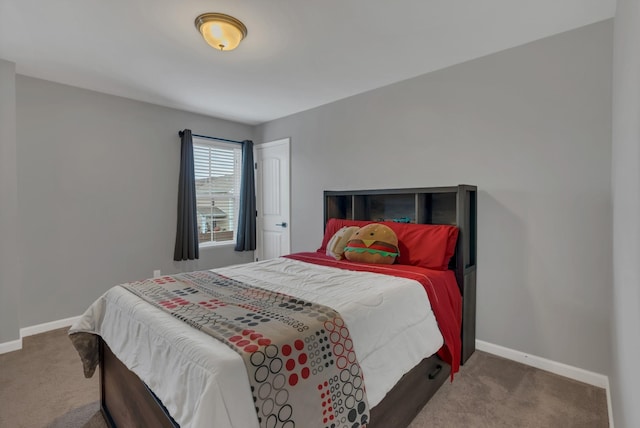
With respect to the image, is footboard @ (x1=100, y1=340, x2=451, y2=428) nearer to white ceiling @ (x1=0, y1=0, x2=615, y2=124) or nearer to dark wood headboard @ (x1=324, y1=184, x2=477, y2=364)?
dark wood headboard @ (x1=324, y1=184, x2=477, y2=364)

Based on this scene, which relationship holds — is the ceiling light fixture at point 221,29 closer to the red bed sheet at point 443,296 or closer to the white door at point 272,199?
the red bed sheet at point 443,296

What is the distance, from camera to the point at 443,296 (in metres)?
2.13

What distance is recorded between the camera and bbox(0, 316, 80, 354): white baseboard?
262 cm

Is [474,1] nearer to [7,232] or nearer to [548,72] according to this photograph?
[548,72]

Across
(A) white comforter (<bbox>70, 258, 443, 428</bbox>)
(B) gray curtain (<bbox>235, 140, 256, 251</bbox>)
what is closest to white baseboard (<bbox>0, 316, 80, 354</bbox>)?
(A) white comforter (<bbox>70, 258, 443, 428</bbox>)

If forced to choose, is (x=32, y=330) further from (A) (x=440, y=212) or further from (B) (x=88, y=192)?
(A) (x=440, y=212)

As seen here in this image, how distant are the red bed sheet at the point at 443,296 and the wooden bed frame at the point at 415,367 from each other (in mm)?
92

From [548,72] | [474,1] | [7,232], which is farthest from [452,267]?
[7,232]

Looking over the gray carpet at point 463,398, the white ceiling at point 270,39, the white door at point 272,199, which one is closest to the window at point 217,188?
the white door at point 272,199

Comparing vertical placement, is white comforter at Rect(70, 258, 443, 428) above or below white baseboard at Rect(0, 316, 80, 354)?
above

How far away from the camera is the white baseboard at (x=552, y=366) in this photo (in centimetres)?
208

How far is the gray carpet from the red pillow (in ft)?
2.77

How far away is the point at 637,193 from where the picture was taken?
0.88 m

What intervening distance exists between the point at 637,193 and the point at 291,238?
144 inches
